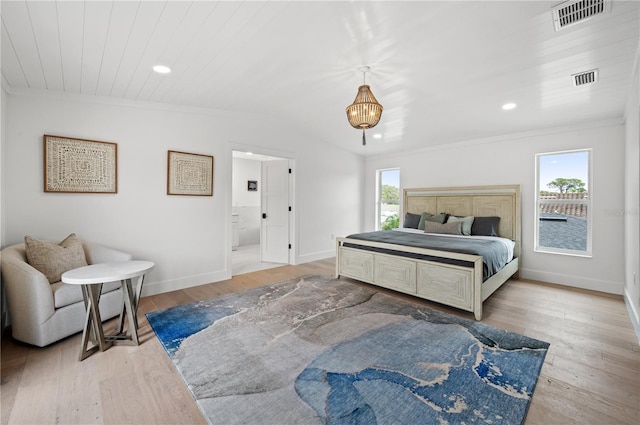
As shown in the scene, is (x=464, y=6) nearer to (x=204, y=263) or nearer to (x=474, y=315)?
(x=474, y=315)

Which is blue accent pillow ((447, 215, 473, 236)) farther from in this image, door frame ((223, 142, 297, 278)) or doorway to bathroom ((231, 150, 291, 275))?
doorway to bathroom ((231, 150, 291, 275))

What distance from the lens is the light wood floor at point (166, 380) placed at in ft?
4.99

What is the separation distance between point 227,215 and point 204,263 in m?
0.78

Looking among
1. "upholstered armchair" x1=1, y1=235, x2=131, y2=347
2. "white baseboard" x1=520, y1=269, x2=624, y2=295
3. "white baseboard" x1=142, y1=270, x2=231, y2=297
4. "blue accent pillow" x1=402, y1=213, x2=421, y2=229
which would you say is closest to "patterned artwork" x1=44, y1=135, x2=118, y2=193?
"upholstered armchair" x1=1, y1=235, x2=131, y2=347

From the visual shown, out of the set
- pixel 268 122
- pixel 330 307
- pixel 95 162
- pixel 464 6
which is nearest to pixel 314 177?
pixel 268 122

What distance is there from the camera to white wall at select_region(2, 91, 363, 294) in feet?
9.01

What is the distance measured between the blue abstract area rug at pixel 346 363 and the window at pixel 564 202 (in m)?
2.62

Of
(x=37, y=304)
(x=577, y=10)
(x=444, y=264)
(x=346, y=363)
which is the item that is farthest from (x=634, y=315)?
(x=37, y=304)

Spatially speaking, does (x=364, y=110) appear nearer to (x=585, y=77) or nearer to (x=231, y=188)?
(x=585, y=77)

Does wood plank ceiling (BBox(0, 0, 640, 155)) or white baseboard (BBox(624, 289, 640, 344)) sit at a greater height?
wood plank ceiling (BBox(0, 0, 640, 155))

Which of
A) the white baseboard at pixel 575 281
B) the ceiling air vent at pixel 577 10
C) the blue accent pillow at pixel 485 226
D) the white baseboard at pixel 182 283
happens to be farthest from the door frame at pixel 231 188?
the white baseboard at pixel 575 281

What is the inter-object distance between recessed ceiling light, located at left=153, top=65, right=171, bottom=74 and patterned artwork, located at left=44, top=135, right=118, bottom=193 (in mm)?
1154

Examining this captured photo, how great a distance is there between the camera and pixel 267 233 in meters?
5.37

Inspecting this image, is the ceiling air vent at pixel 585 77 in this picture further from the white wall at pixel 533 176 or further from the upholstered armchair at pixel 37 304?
the upholstered armchair at pixel 37 304
